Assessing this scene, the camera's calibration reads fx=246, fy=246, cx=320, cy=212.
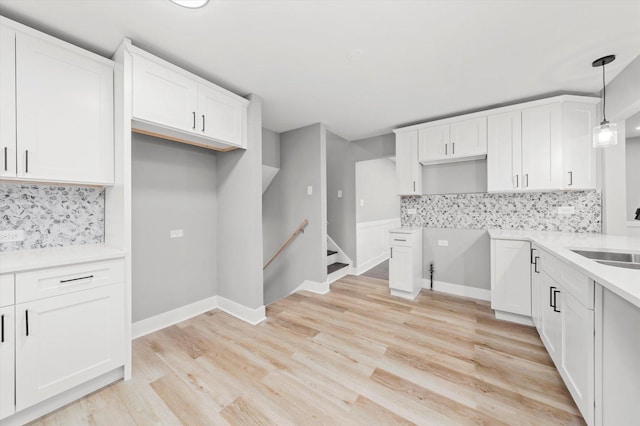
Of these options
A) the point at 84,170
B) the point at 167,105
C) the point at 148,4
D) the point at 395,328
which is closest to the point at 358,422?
the point at 395,328

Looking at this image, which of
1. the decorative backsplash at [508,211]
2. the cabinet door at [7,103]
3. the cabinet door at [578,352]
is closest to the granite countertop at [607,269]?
the cabinet door at [578,352]

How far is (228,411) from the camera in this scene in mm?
1558

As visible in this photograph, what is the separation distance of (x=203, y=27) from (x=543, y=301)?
3458 mm

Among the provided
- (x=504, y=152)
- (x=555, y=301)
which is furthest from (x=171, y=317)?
(x=504, y=152)

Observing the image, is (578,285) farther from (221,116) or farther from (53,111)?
(53,111)

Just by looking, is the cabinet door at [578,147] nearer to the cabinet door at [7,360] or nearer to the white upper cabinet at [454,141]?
the white upper cabinet at [454,141]

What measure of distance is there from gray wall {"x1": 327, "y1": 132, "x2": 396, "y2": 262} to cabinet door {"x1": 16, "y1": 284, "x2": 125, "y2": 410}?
3.49 metres

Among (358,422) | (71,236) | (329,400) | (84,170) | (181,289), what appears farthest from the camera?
(181,289)

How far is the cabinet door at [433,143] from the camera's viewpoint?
332 cm

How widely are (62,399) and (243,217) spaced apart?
1.86 metres

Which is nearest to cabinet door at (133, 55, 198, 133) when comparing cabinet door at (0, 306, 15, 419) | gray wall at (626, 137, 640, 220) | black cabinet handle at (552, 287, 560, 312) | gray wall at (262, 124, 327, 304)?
cabinet door at (0, 306, 15, 419)

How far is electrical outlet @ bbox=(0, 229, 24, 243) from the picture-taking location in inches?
68.5

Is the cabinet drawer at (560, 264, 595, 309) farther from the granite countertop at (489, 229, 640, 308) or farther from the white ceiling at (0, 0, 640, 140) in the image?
the white ceiling at (0, 0, 640, 140)

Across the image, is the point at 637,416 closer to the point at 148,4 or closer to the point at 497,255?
the point at 497,255
